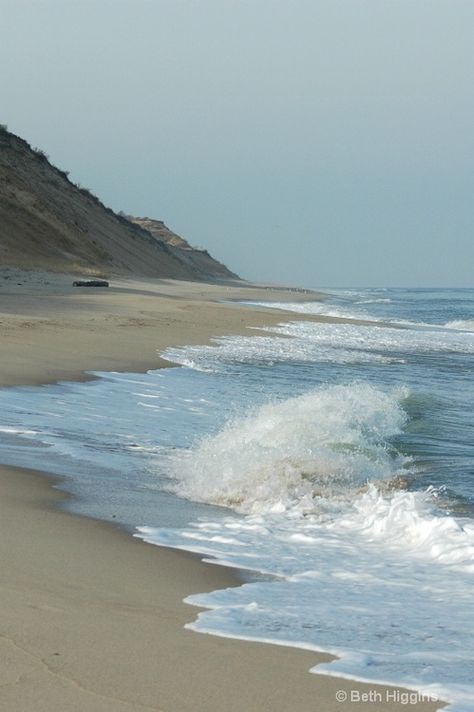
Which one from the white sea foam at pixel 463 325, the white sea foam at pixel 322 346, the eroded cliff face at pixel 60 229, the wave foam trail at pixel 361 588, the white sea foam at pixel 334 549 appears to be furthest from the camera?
the eroded cliff face at pixel 60 229

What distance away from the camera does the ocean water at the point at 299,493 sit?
4254 millimetres

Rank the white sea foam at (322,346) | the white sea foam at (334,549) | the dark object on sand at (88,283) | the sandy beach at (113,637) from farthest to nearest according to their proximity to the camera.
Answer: the dark object on sand at (88,283)
the white sea foam at (322,346)
the white sea foam at (334,549)
the sandy beach at (113,637)

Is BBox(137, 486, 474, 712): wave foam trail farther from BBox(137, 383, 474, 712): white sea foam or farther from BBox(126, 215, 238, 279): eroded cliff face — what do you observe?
BBox(126, 215, 238, 279): eroded cliff face

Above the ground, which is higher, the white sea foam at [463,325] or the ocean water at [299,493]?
the white sea foam at [463,325]

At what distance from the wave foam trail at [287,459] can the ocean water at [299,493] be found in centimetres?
2

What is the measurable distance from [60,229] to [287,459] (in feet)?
145

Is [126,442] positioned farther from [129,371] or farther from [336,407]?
[129,371]

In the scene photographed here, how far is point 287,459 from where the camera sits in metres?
8.15

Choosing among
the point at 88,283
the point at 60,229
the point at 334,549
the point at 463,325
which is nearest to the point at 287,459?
the point at 334,549

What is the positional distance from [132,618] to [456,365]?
16463 mm

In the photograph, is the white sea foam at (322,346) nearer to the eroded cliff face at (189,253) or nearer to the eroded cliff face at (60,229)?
the eroded cliff face at (60,229)

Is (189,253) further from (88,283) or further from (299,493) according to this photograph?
(299,493)

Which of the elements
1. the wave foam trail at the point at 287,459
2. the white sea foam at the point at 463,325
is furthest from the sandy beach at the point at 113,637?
the white sea foam at the point at 463,325

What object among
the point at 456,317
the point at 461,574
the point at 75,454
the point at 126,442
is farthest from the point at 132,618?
the point at 456,317
